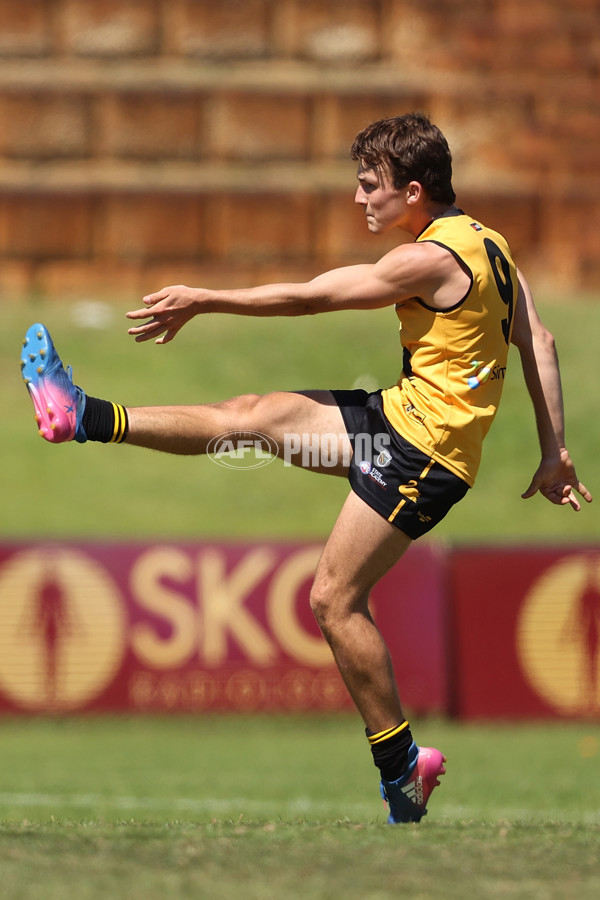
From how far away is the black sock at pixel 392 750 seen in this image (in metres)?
5.67

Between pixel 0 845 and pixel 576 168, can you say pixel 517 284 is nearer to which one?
pixel 0 845

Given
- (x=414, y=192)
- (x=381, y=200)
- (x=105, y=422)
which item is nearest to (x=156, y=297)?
(x=105, y=422)

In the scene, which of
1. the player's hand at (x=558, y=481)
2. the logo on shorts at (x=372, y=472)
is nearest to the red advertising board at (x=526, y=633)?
the player's hand at (x=558, y=481)

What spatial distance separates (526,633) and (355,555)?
7396 mm

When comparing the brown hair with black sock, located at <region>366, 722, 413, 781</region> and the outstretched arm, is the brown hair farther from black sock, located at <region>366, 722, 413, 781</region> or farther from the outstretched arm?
black sock, located at <region>366, 722, 413, 781</region>

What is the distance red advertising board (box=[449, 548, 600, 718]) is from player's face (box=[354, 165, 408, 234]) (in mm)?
7429

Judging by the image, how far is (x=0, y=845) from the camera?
470 centimetres

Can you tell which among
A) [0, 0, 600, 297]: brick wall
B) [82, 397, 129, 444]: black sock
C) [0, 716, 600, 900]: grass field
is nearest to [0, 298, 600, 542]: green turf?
[0, 0, 600, 297]: brick wall

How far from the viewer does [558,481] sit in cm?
610

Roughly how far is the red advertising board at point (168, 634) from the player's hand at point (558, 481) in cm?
645

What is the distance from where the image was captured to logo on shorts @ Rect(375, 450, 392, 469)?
5.57 m

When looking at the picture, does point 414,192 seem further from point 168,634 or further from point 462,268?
point 168,634

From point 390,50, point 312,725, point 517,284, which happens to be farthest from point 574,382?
point 517,284

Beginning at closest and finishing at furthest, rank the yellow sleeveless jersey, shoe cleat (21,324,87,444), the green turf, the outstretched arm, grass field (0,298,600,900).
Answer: grass field (0,298,600,900)
the yellow sleeveless jersey
shoe cleat (21,324,87,444)
the outstretched arm
the green turf
